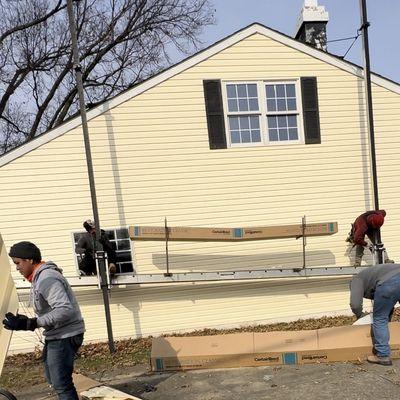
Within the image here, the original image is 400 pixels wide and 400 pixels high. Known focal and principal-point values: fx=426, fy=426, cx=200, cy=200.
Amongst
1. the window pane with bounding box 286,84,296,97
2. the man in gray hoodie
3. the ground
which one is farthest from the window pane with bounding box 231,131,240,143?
the man in gray hoodie

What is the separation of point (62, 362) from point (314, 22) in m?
10.2

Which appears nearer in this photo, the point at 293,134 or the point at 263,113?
the point at 263,113

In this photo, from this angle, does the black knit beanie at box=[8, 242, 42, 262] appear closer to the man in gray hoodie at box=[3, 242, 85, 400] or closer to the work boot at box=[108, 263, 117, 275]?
the man in gray hoodie at box=[3, 242, 85, 400]

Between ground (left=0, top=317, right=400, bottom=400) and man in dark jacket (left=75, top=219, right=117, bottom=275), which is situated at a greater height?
man in dark jacket (left=75, top=219, right=117, bottom=275)

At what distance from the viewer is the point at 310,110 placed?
864cm

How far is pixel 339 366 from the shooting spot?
18.5 feet

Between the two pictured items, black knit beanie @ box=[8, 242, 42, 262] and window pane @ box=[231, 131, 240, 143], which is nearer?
black knit beanie @ box=[8, 242, 42, 262]

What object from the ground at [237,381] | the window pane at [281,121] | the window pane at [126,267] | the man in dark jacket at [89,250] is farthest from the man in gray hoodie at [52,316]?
the window pane at [281,121]

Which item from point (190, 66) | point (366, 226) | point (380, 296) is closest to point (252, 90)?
point (190, 66)

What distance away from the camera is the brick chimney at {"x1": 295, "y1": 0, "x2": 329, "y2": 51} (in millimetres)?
10812

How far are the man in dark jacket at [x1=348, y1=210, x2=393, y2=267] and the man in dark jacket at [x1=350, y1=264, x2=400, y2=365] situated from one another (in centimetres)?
274

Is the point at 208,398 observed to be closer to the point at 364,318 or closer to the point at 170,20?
the point at 364,318

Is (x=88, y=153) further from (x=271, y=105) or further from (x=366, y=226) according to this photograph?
(x=366, y=226)

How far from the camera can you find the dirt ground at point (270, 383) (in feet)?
15.9
